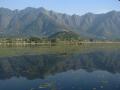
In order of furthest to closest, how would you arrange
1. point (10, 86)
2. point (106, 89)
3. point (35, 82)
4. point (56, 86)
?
point (35, 82), point (10, 86), point (56, 86), point (106, 89)

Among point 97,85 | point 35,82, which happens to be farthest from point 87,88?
point 35,82

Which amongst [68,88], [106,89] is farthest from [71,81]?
[106,89]

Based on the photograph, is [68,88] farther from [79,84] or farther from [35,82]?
[35,82]

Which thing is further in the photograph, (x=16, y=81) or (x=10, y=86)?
(x=16, y=81)

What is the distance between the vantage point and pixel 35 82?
138ft

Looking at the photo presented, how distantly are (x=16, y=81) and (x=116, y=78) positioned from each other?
15810 mm

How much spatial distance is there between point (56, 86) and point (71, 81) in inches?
226

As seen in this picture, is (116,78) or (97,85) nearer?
(97,85)

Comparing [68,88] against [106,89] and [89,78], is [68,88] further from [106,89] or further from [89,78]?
[89,78]

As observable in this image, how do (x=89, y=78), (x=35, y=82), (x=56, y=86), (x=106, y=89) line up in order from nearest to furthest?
1. (x=106, y=89)
2. (x=56, y=86)
3. (x=35, y=82)
4. (x=89, y=78)

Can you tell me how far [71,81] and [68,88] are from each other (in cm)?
607

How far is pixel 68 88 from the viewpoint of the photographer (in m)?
36.0

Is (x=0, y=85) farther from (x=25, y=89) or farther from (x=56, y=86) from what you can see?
(x=56, y=86)

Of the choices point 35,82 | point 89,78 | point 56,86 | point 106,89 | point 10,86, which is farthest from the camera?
point 89,78
